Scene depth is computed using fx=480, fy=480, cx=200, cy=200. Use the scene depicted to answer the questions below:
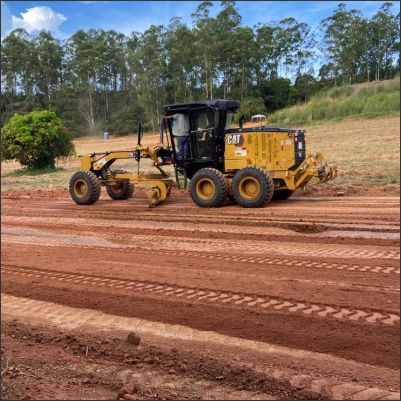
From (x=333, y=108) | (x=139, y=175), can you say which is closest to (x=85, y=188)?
(x=139, y=175)

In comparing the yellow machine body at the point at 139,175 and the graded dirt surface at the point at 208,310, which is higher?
the yellow machine body at the point at 139,175

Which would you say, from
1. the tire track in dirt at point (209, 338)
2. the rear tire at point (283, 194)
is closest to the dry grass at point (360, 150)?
the rear tire at point (283, 194)

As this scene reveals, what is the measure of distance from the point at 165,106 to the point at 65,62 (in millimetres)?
4036

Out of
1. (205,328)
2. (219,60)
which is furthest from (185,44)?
(205,328)

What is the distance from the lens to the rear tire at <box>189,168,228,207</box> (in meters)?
11.2

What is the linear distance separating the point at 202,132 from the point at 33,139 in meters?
15.9

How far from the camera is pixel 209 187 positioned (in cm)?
1162

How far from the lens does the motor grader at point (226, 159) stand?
36.5 ft

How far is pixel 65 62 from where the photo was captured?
24.3ft

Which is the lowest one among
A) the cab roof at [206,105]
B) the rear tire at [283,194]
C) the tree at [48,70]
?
the rear tire at [283,194]

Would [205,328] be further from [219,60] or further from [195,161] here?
[195,161]

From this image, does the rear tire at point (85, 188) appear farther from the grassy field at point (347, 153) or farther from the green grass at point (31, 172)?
the green grass at point (31, 172)

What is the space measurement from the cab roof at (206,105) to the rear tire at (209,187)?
1.48 m

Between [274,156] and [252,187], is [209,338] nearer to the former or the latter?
[252,187]
